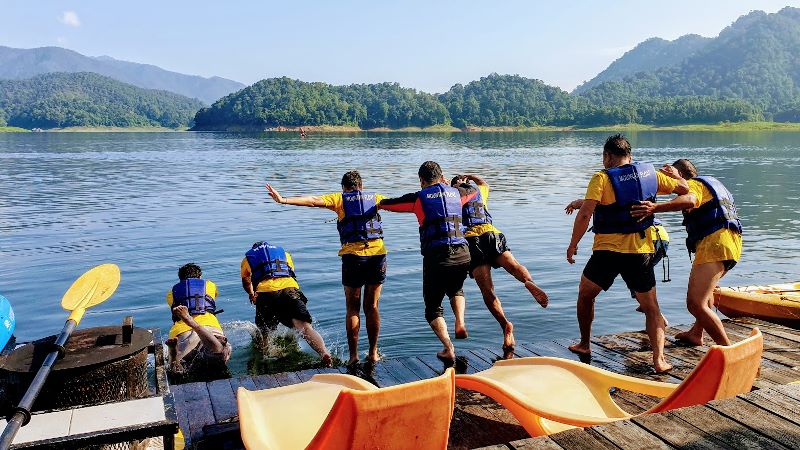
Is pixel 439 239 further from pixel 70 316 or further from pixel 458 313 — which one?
pixel 70 316

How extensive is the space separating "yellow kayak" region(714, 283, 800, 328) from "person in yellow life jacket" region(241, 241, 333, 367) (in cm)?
558

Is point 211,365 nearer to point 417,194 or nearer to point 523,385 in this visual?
point 417,194

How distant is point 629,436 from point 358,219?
4848mm

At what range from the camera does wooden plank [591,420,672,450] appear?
3525mm

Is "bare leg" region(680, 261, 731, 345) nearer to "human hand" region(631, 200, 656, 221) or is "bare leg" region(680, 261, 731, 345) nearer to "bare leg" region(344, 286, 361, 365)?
"human hand" region(631, 200, 656, 221)

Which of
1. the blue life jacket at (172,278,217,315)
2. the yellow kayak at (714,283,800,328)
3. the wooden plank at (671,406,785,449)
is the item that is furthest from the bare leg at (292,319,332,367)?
the wooden plank at (671,406,785,449)

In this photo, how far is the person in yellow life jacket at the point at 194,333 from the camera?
885 centimetres

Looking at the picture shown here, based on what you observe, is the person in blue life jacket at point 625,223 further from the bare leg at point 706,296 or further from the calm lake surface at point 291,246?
the calm lake surface at point 291,246

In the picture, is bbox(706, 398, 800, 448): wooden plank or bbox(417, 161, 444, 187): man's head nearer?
bbox(706, 398, 800, 448): wooden plank

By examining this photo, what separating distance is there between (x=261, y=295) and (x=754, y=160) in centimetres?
5592

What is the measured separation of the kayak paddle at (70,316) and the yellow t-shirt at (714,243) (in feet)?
20.0

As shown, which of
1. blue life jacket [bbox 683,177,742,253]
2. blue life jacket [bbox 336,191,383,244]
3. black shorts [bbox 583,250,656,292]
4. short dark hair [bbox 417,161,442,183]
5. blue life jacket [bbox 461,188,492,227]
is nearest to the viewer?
black shorts [bbox 583,250,656,292]

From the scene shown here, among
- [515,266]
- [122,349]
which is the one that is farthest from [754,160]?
[122,349]

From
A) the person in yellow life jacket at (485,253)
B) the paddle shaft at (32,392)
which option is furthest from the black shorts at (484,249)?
the paddle shaft at (32,392)
